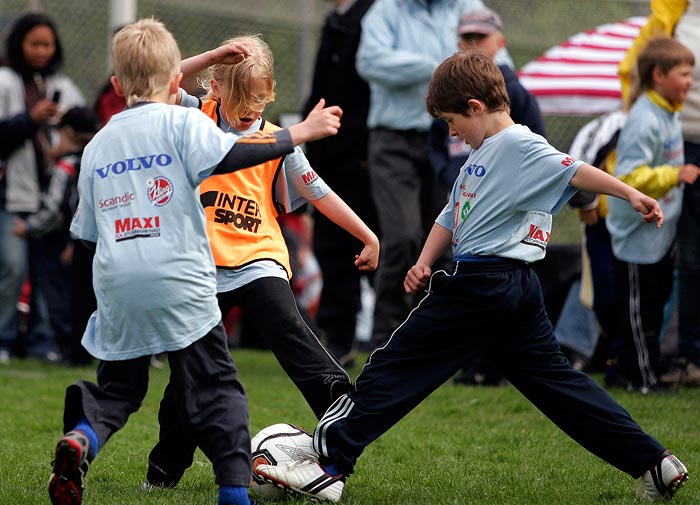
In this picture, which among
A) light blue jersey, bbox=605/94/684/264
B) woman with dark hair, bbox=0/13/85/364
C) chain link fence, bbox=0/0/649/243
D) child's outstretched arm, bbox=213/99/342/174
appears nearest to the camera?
child's outstretched arm, bbox=213/99/342/174

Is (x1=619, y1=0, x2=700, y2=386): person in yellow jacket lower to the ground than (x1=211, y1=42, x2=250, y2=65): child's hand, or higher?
lower

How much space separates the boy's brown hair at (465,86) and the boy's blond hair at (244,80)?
2.07ft

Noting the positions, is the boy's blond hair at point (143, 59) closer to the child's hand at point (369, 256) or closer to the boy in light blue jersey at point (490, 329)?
the child's hand at point (369, 256)

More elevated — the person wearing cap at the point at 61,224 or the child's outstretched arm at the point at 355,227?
the child's outstretched arm at the point at 355,227

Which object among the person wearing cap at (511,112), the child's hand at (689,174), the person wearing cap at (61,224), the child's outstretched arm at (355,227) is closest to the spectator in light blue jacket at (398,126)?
the person wearing cap at (511,112)

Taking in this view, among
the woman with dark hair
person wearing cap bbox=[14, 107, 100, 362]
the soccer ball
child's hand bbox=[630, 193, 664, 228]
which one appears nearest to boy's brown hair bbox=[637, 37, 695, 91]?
child's hand bbox=[630, 193, 664, 228]

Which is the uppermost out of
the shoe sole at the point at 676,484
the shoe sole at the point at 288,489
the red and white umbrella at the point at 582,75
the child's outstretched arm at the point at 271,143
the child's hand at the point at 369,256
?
the child's outstretched arm at the point at 271,143

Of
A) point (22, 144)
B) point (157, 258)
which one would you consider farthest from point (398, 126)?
point (157, 258)

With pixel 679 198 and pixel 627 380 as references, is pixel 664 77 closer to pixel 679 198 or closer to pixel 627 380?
pixel 679 198

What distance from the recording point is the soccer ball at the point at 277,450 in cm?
434

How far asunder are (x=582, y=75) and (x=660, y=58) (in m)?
2.14

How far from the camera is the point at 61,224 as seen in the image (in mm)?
8828

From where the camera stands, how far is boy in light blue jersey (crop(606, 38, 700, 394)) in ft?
21.4

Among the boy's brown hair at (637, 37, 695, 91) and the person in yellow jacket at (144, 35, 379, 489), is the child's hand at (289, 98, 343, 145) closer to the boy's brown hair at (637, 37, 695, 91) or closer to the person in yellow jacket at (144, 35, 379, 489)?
the person in yellow jacket at (144, 35, 379, 489)
